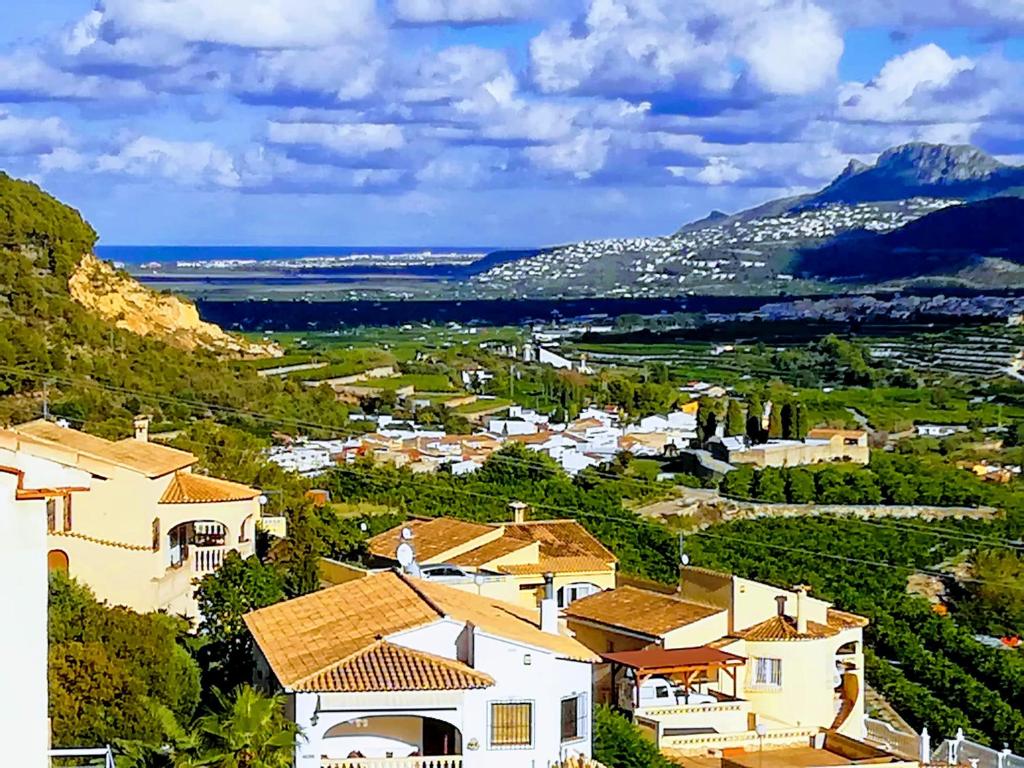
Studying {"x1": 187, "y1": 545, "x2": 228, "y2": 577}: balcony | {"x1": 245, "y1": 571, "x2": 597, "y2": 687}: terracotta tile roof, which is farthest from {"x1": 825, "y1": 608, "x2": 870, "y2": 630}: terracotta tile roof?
{"x1": 187, "y1": 545, "x2": 228, "y2": 577}: balcony

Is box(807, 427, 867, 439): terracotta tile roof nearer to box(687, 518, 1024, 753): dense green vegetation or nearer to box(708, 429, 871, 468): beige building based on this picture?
box(708, 429, 871, 468): beige building

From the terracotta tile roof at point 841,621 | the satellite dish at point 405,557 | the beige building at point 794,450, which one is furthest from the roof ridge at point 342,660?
the beige building at point 794,450

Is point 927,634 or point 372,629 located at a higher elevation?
point 372,629

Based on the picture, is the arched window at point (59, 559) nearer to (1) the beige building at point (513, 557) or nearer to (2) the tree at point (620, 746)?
(1) the beige building at point (513, 557)

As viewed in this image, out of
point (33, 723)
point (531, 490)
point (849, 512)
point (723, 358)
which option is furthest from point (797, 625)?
point (723, 358)

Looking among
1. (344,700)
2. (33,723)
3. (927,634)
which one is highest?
(33,723)

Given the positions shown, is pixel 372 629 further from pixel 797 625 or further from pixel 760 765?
pixel 797 625

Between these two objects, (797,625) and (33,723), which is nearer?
Answer: (33,723)

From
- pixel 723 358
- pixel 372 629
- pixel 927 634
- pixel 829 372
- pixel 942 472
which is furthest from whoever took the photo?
pixel 723 358
